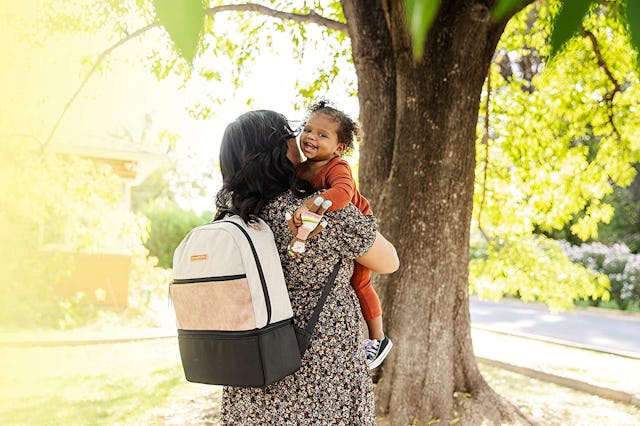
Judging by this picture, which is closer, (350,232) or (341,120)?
(350,232)

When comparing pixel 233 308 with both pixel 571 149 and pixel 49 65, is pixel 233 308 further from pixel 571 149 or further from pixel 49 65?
pixel 49 65

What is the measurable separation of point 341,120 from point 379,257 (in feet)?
1.78

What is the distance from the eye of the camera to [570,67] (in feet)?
24.2

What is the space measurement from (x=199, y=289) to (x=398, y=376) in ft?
10.7

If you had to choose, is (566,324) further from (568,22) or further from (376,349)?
(568,22)

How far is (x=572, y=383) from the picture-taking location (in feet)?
24.9

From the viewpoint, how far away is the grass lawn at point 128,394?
6.36m

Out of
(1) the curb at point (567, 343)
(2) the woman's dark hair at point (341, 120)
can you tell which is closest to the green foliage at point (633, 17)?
(2) the woman's dark hair at point (341, 120)

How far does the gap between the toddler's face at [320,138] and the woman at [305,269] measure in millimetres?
55

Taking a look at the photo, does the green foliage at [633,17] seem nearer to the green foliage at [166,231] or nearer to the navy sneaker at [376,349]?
the navy sneaker at [376,349]

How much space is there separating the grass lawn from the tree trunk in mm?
1130

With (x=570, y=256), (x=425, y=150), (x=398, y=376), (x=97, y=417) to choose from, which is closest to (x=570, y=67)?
(x=425, y=150)

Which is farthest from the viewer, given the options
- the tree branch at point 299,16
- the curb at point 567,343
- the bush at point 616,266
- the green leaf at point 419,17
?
the bush at point 616,266

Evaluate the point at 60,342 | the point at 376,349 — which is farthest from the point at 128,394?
the point at 376,349
